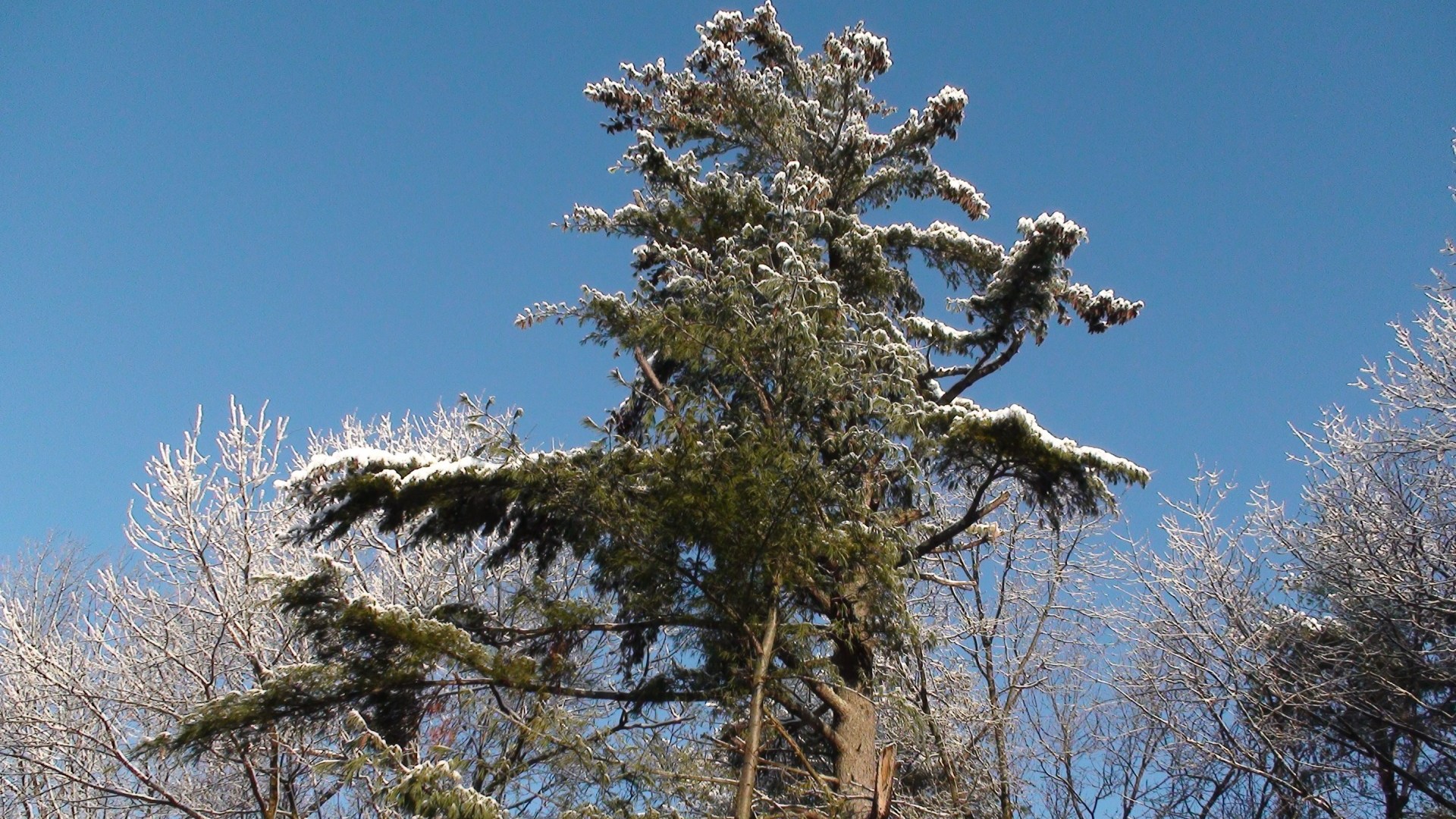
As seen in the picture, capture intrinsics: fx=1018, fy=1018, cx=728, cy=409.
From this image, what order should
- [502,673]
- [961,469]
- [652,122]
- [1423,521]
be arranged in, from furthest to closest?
→ [652,122], [1423,521], [961,469], [502,673]

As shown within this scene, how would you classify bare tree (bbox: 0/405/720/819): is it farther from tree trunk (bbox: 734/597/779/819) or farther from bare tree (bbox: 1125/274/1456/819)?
bare tree (bbox: 1125/274/1456/819)

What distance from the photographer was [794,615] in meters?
8.04

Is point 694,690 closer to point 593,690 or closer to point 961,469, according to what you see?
point 593,690

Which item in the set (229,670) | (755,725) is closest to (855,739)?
(755,725)

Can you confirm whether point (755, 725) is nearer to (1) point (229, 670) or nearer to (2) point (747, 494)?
(2) point (747, 494)

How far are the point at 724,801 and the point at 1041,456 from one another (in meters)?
3.72

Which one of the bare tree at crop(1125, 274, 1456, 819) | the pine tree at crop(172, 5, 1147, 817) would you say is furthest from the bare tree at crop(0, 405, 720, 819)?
the bare tree at crop(1125, 274, 1456, 819)

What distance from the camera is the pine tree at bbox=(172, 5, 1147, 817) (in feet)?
23.1

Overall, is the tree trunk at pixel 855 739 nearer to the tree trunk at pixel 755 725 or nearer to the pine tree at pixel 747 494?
the pine tree at pixel 747 494

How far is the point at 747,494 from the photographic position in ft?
22.7

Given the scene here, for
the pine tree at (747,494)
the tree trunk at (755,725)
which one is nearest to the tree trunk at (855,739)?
the pine tree at (747,494)

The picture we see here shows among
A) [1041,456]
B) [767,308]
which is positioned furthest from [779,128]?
[1041,456]

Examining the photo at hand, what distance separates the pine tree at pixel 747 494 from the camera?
7.05 m

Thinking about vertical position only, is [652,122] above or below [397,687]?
above
